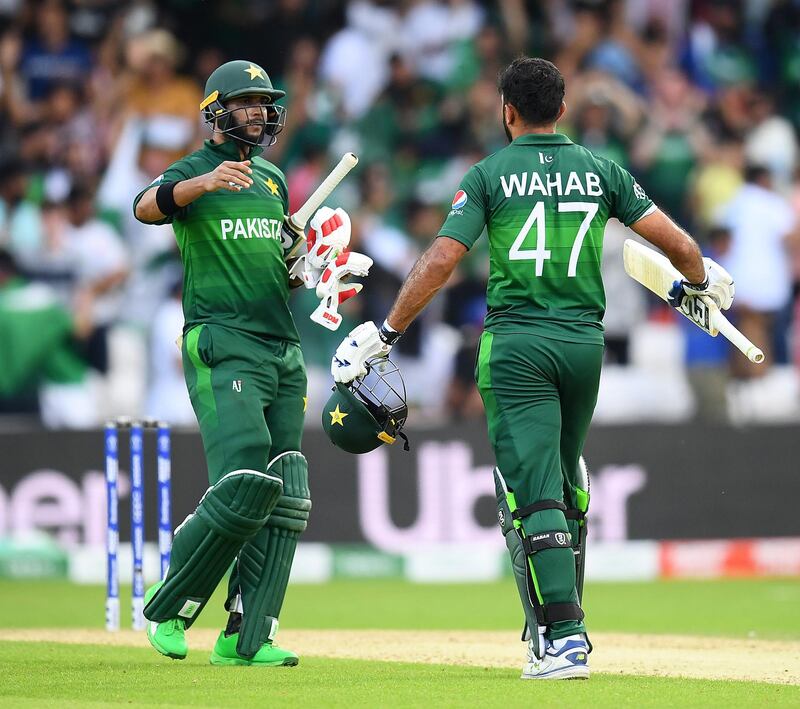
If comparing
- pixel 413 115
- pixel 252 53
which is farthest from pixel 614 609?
pixel 252 53

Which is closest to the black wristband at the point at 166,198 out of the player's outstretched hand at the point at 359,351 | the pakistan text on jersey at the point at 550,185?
the player's outstretched hand at the point at 359,351

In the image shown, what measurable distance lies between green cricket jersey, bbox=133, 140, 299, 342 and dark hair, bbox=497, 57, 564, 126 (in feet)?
3.85

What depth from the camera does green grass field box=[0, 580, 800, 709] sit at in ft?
15.9

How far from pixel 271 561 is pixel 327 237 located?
130 centimetres

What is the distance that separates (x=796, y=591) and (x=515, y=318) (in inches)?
237

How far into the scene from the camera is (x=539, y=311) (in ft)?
17.5

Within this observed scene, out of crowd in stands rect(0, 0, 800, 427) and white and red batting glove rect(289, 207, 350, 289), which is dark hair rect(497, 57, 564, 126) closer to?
white and red batting glove rect(289, 207, 350, 289)

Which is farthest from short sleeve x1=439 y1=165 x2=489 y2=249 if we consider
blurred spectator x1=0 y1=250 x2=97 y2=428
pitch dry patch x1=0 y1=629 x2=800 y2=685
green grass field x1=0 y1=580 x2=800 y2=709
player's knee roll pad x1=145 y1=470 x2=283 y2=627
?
blurred spectator x1=0 y1=250 x2=97 y2=428

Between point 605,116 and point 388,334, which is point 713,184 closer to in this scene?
point 605,116

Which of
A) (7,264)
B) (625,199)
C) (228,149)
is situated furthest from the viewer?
(7,264)

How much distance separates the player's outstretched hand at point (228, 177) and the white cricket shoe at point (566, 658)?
79.4 inches

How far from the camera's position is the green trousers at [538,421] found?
522cm

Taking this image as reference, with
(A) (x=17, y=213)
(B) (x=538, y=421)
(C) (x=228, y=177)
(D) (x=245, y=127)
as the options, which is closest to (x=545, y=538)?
(B) (x=538, y=421)

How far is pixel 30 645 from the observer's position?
6.88m
